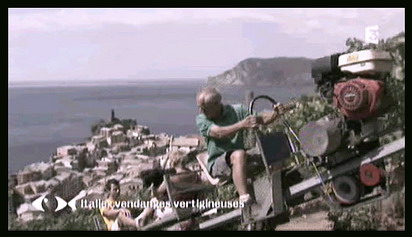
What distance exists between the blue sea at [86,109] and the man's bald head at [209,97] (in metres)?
0.10

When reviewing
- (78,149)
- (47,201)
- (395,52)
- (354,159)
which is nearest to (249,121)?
(354,159)

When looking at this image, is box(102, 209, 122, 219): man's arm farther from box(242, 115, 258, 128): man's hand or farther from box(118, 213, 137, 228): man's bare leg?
box(242, 115, 258, 128): man's hand

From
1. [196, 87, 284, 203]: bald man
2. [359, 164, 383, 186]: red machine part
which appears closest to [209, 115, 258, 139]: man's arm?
[196, 87, 284, 203]: bald man

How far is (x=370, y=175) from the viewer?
438 centimetres

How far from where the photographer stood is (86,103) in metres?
5.06

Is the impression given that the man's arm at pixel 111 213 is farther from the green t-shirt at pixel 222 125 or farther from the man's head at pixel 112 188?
the green t-shirt at pixel 222 125

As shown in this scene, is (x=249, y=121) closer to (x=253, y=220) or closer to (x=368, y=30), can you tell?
(x=253, y=220)

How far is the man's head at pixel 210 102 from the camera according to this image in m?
4.67

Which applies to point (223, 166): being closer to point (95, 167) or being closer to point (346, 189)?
point (346, 189)

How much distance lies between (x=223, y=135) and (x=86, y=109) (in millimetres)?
1149

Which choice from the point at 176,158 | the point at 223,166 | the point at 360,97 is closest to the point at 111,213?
the point at 176,158

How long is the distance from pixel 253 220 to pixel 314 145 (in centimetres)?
73

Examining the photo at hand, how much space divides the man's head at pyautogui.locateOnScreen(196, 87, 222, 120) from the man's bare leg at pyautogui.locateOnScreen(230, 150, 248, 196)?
31cm

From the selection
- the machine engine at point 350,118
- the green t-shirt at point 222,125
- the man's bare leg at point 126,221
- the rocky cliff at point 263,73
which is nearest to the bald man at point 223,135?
the green t-shirt at point 222,125
